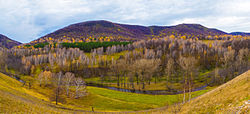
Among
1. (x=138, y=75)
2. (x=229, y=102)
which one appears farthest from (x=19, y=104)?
(x=138, y=75)

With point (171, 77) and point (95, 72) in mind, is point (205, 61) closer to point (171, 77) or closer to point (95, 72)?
point (171, 77)

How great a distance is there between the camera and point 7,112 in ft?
78.4

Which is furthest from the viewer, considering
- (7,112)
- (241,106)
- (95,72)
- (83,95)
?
(95,72)

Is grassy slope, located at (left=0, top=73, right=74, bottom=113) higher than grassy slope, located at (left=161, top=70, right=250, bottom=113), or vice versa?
grassy slope, located at (left=161, top=70, right=250, bottom=113)

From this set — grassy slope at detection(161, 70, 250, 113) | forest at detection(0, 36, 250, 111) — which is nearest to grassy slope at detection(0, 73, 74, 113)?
forest at detection(0, 36, 250, 111)

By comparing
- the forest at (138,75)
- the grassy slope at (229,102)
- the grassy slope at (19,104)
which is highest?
the grassy slope at (229,102)

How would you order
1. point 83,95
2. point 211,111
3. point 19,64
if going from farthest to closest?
point 19,64
point 83,95
point 211,111

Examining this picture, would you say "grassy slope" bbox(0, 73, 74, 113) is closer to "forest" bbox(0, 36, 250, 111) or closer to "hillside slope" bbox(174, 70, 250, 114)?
"forest" bbox(0, 36, 250, 111)

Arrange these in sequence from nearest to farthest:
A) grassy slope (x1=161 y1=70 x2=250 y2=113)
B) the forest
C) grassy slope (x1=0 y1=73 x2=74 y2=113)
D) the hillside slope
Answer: the hillside slope < grassy slope (x1=161 y1=70 x2=250 y2=113) < grassy slope (x1=0 y1=73 x2=74 y2=113) < the forest

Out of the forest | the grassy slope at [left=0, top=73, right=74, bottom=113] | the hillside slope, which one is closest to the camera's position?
the hillside slope

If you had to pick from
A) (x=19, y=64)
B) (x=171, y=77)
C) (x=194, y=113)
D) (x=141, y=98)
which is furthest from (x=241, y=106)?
(x=19, y=64)

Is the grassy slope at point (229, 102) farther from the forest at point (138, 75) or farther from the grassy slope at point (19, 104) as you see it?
the forest at point (138, 75)

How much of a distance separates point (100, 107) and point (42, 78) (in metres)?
62.9

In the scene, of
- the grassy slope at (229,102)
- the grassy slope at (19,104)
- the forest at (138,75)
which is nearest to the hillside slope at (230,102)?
the grassy slope at (229,102)
